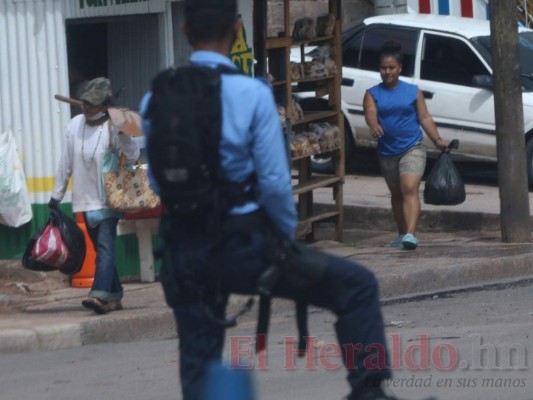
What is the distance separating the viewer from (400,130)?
10.3m

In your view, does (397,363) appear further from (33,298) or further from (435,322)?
(33,298)

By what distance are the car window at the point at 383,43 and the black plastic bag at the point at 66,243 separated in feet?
22.6

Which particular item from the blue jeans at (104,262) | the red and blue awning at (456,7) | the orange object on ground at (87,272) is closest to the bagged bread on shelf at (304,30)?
the orange object on ground at (87,272)

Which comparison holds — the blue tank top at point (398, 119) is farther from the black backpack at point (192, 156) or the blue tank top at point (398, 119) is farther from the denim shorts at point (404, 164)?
the black backpack at point (192, 156)

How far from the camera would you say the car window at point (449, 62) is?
1366cm

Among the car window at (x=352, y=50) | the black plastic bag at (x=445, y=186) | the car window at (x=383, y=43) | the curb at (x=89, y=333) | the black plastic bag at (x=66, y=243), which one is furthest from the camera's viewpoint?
the car window at (x=352, y=50)

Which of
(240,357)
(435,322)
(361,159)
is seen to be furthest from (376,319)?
(361,159)

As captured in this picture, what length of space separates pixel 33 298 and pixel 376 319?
16.1 ft

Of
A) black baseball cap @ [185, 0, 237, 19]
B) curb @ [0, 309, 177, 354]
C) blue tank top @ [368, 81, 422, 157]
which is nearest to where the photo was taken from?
black baseball cap @ [185, 0, 237, 19]

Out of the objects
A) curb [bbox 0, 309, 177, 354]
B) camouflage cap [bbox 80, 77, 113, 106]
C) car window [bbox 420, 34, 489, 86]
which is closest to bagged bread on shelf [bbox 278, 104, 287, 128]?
camouflage cap [bbox 80, 77, 113, 106]

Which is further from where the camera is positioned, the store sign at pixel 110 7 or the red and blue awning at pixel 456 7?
the red and blue awning at pixel 456 7

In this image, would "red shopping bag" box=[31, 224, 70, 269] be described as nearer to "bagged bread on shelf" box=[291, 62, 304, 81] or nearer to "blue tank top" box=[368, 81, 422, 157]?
"bagged bread on shelf" box=[291, 62, 304, 81]

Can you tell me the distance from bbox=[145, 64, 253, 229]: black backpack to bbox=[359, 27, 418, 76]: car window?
10.1 meters

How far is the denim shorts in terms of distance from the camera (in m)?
10.3
